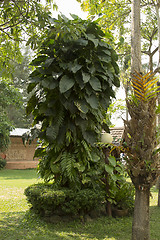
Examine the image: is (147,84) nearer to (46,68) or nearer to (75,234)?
(46,68)

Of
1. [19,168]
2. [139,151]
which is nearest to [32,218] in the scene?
[139,151]

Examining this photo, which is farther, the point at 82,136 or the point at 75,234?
the point at 82,136

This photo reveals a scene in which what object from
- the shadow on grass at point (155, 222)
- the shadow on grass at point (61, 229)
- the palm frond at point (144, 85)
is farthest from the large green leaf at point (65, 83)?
the shadow on grass at point (155, 222)

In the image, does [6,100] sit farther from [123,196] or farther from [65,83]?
[123,196]

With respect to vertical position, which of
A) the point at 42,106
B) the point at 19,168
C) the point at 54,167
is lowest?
the point at 19,168

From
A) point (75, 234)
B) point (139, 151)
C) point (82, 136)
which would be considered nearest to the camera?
point (139, 151)

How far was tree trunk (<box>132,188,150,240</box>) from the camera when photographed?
3.61 m

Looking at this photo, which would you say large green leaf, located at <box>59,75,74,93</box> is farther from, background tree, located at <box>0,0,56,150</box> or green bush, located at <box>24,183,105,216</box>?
green bush, located at <box>24,183,105,216</box>

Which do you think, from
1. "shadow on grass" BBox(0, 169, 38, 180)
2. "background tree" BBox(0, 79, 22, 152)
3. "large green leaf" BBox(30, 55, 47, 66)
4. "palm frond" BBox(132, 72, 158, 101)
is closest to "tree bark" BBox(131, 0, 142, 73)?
"palm frond" BBox(132, 72, 158, 101)

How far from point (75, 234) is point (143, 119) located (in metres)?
2.34

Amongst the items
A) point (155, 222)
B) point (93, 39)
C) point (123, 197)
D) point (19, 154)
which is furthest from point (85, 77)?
point (19, 154)

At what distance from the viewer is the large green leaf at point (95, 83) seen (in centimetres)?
483

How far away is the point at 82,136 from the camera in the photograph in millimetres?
5238

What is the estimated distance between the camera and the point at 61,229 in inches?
181
